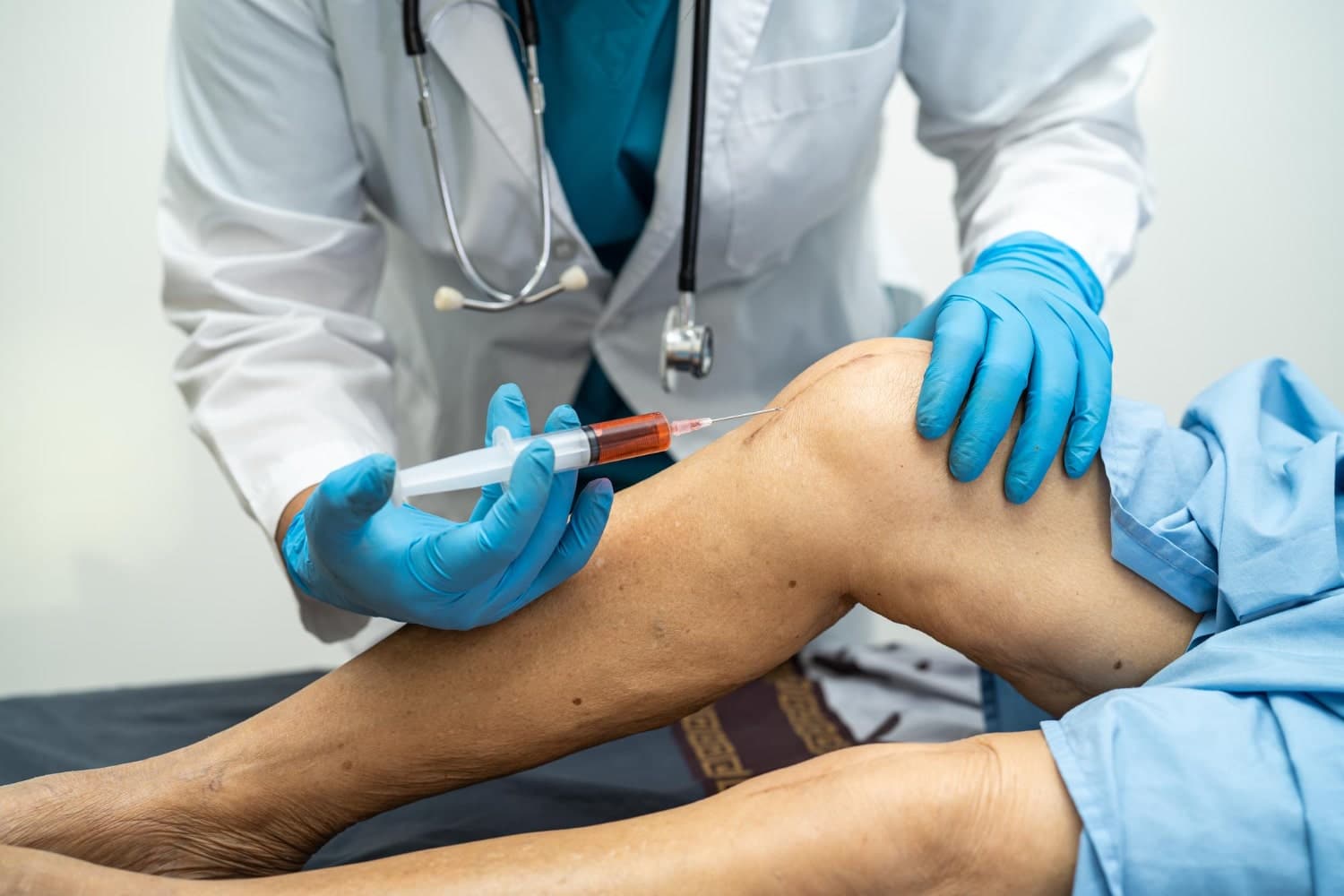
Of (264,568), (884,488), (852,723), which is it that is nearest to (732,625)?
(884,488)

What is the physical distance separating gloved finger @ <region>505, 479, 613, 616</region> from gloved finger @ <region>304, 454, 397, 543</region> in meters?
0.14

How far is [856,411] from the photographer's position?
0.84 meters

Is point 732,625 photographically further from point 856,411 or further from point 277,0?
point 277,0

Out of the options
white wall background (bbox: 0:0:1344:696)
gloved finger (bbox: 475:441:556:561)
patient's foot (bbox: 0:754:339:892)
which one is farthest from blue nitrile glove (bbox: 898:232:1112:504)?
white wall background (bbox: 0:0:1344:696)

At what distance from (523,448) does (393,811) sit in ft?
1.49

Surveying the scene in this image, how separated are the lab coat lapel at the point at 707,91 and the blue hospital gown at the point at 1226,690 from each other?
1.66 ft

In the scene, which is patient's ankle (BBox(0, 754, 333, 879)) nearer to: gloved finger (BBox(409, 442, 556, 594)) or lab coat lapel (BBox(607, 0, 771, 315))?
gloved finger (BBox(409, 442, 556, 594))

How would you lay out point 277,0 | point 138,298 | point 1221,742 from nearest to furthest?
1. point 1221,742
2. point 277,0
3. point 138,298

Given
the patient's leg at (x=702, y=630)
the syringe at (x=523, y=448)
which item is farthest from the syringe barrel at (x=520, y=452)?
the patient's leg at (x=702, y=630)

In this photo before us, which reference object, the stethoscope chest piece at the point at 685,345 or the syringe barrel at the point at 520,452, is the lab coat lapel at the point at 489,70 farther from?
the syringe barrel at the point at 520,452

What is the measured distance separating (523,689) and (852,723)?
532 mm

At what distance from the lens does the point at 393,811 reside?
101 centimetres

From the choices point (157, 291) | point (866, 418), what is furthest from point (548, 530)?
point (157, 291)

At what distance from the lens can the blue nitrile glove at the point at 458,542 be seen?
71cm
